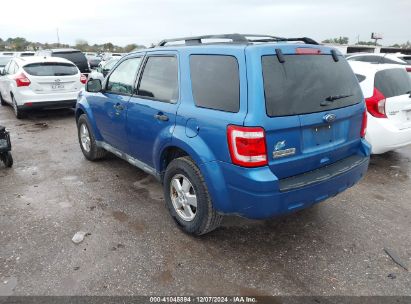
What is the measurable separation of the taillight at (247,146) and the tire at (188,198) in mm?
508

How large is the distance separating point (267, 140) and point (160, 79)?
61.2 inches

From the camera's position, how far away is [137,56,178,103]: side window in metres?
3.56

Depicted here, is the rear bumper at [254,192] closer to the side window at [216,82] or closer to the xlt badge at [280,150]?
the xlt badge at [280,150]

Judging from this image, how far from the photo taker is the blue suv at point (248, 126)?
280 centimetres

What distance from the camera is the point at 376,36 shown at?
31.0 meters

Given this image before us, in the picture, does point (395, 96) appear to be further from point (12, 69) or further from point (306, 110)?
point (12, 69)

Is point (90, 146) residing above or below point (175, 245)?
above

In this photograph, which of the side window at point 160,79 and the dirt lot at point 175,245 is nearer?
the dirt lot at point 175,245

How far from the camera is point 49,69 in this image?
350 inches

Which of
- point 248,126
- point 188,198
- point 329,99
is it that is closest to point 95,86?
point 188,198

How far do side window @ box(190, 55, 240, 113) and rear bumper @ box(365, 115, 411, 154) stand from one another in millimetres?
3041

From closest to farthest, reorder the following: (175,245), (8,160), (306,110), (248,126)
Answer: (248,126) < (306,110) < (175,245) < (8,160)

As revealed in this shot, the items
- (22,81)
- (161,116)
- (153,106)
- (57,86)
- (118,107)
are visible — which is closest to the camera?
(161,116)

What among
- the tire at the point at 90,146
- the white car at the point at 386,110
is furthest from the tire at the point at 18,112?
the white car at the point at 386,110
